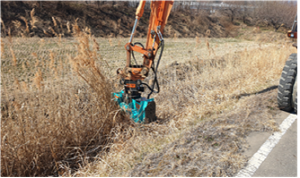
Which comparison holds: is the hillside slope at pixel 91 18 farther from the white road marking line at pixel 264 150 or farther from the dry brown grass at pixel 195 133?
the white road marking line at pixel 264 150

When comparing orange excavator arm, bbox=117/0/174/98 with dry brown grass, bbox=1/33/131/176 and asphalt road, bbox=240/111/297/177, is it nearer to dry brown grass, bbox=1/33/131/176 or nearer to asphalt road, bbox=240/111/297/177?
dry brown grass, bbox=1/33/131/176

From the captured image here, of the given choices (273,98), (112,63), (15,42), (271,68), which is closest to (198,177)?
(273,98)

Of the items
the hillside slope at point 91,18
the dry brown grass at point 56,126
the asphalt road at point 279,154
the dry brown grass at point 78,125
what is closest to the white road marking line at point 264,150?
the asphalt road at point 279,154

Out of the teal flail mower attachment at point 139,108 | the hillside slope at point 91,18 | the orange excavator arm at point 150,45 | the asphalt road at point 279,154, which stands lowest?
the asphalt road at point 279,154

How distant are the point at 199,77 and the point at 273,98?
6.54ft

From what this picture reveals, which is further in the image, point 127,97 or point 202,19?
point 202,19

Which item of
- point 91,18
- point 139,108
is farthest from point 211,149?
point 91,18

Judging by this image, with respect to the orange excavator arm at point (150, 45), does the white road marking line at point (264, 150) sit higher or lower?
lower

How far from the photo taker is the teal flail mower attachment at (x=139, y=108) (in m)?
3.68

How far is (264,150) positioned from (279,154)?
169 mm

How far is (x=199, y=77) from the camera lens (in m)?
6.01

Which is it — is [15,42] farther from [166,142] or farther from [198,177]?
[198,177]

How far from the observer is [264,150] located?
110 inches

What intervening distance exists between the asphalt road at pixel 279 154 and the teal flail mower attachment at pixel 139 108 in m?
1.56
